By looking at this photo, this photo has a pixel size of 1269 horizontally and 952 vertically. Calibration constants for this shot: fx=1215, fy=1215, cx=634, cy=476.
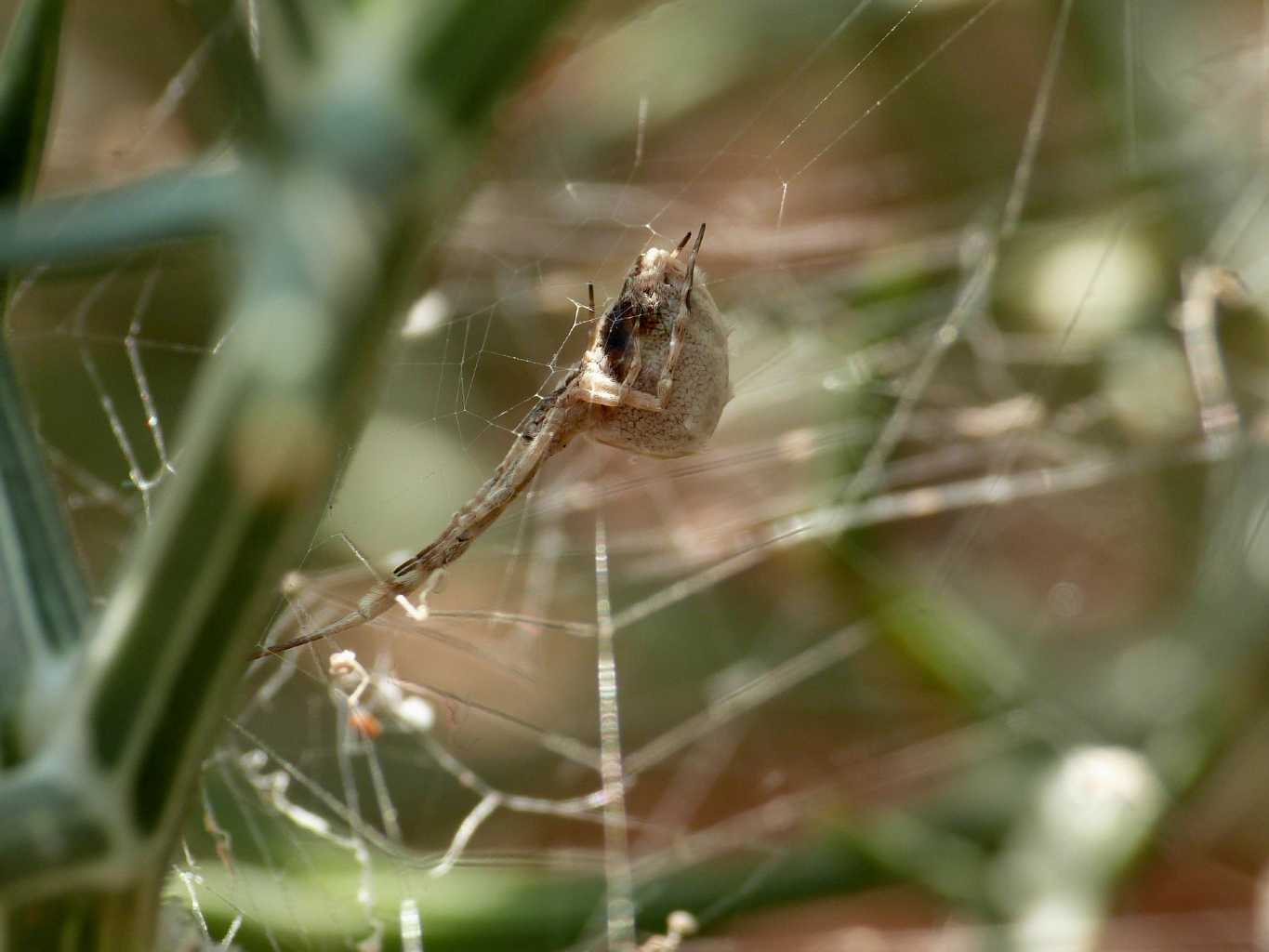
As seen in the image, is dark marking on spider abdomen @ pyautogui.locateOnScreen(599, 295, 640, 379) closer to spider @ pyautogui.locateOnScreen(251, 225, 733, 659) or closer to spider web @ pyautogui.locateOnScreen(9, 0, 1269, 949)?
spider @ pyautogui.locateOnScreen(251, 225, 733, 659)

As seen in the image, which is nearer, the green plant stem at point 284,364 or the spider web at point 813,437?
the green plant stem at point 284,364

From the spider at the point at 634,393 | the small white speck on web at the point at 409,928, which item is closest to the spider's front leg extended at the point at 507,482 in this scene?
the spider at the point at 634,393

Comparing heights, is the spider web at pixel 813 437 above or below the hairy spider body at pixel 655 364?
above

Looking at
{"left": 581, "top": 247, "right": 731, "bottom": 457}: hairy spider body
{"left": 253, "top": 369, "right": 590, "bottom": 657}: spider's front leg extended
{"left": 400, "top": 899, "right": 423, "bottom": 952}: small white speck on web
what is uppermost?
{"left": 581, "top": 247, "right": 731, "bottom": 457}: hairy spider body

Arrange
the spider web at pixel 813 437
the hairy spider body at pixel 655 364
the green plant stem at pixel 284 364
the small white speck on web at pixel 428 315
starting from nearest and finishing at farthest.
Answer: the green plant stem at pixel 284 364 → the hairy spider body at pixel 655 364 → the small white speck on web at pixel 428 315 → the spider web at pixel 813 437

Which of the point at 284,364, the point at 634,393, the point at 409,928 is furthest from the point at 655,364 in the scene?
the point at 409,928

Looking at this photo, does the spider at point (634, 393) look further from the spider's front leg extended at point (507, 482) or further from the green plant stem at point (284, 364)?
the green plant stem at point (284, 364)

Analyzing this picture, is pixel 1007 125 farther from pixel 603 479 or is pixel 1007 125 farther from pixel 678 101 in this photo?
pixel 603 479

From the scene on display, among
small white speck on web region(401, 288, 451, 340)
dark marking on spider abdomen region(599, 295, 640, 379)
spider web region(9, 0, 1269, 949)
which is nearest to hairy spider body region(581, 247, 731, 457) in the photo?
dark marking on spider abdomen region(599, 295, 640, 379)
